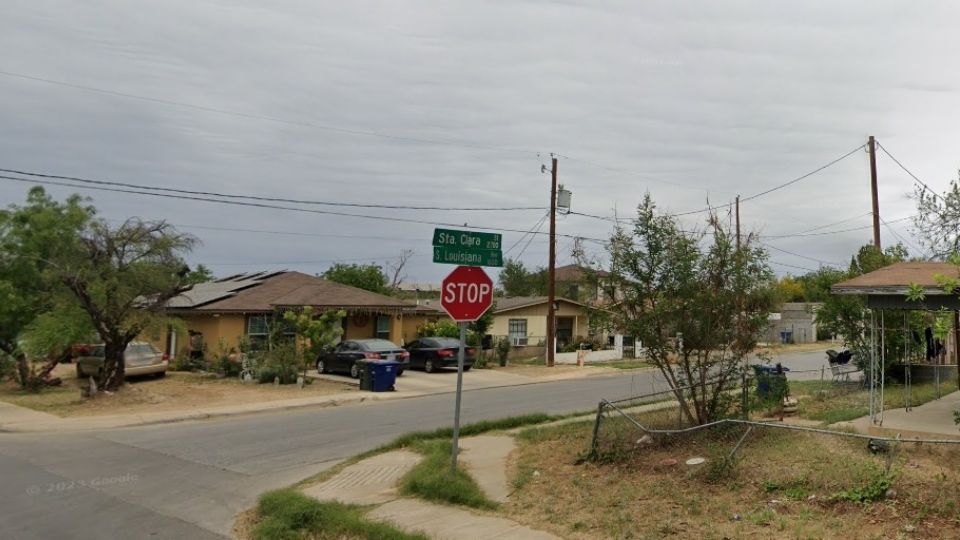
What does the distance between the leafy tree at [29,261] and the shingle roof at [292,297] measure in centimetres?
572

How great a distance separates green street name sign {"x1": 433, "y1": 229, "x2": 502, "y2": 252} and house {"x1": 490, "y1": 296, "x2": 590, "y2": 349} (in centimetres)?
2884

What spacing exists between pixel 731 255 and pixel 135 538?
818 centimetres

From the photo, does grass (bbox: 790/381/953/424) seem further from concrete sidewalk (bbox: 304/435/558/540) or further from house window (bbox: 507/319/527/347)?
house window (bbox: 507/319/527/347)

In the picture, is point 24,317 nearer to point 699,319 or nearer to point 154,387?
point 154,387

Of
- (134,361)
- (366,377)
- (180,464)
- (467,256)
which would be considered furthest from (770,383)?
(134,361)

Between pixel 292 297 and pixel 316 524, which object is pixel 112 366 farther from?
pixel 316 524

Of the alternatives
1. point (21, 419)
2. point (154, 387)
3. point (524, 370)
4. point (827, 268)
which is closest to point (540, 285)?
point (524, 370)

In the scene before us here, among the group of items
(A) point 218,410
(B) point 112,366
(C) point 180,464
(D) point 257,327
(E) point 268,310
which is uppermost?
(E) point 268,310

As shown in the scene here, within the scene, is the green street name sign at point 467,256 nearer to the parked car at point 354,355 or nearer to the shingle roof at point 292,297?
the parked car at point 354,355

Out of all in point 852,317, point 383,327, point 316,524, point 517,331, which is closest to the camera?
point 316,524

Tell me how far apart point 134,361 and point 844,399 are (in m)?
20.9

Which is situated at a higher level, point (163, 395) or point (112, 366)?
point (112, 366)

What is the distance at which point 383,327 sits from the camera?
3216cm

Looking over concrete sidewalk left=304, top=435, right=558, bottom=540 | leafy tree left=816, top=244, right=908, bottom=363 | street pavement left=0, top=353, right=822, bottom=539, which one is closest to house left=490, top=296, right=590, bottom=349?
leafy tree left=816, top=244, right=908, bottom=363
